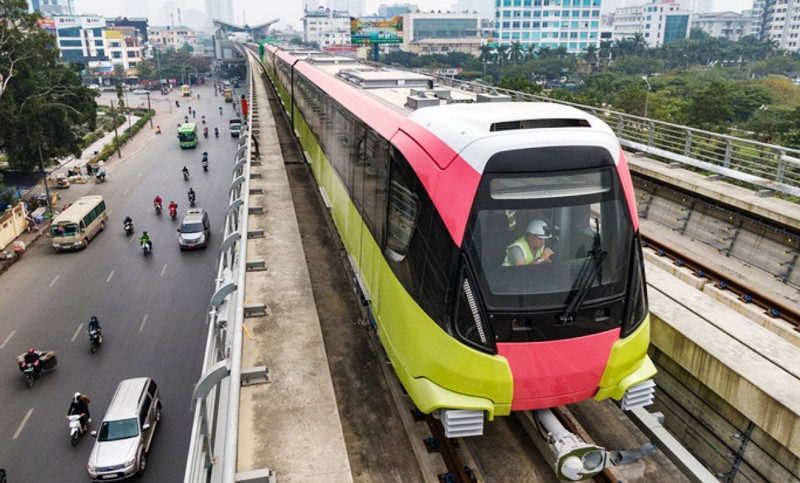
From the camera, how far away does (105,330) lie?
2203 centimetres

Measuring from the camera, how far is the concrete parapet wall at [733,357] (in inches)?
262

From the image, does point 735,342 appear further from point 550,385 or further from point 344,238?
point 344,238

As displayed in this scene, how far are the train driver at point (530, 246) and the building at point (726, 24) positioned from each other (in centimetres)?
20243

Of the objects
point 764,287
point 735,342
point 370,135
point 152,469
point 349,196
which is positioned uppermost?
point 370,135

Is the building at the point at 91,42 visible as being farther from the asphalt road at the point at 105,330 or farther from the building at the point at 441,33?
the asphalt road at the point at 105,330

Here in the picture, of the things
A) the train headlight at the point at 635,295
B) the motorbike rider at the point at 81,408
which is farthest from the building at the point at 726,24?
the train headlight at the point at 635,295

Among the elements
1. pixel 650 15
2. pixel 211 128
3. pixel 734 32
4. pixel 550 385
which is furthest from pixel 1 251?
pixel 734 32

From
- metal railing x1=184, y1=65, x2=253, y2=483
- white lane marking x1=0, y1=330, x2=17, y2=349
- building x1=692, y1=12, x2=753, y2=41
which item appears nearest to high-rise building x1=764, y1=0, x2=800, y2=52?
building x1=692, y1=12, x2=753, y2=41

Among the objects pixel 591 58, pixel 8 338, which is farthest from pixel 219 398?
pixel 591 58

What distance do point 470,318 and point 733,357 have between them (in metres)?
3.77

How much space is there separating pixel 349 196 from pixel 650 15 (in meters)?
182

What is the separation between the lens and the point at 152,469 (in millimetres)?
14812

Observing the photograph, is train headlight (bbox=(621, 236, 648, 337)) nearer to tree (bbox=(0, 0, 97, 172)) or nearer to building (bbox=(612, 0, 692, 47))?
tree (bbox=(0, 0, 97, 172))

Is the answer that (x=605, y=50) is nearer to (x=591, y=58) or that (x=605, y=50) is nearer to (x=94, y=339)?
(x=591, y=58)
